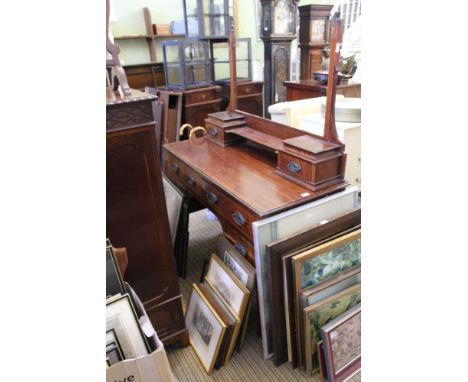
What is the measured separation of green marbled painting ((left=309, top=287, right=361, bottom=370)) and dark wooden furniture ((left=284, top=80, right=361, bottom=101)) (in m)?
1.70

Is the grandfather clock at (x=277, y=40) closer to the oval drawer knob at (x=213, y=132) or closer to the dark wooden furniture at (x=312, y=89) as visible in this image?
the dark wooden furniture at (x=312, y=89)

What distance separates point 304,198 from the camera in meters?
1.29

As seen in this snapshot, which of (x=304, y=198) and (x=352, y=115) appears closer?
(x=304, y=198)

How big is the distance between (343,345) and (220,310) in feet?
1.66

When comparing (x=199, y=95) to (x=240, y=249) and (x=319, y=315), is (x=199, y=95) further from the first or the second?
(x=319, y=315)

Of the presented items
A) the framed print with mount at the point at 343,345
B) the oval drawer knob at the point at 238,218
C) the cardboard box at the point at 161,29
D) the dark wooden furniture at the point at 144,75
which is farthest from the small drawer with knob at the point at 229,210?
the cardboard box at the point at 161,29

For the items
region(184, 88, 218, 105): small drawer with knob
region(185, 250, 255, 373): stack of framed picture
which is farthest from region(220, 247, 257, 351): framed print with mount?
region(184, 88, 218, 105): small drawer with knob

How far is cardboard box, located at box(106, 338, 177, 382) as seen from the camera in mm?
913
